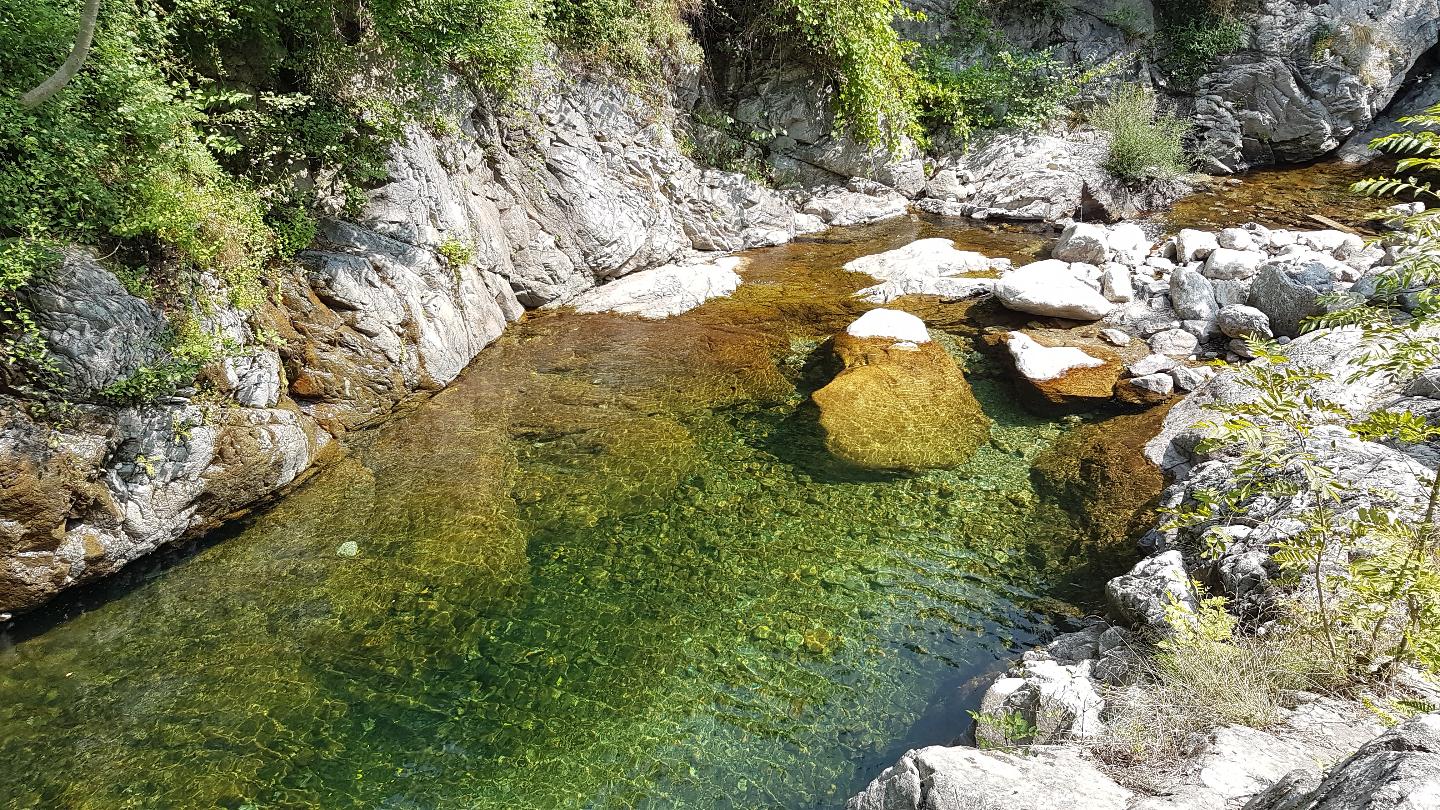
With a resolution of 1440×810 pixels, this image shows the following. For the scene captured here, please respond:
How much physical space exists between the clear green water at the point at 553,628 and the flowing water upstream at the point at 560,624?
19 mm

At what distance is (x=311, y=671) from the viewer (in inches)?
189

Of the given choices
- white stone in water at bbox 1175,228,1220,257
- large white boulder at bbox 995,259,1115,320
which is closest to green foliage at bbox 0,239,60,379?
large white boulder at bbox 995,259,1115,320

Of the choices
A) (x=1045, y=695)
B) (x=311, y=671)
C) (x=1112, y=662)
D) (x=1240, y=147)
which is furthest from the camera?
(x=1240, y=147)

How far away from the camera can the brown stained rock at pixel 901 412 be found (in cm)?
718

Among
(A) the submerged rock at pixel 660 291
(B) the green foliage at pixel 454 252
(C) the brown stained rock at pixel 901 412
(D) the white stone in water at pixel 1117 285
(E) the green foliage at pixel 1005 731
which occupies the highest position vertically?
(B) the green foliage at pixel 454 252

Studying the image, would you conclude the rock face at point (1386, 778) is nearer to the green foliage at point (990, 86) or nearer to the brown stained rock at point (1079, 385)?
the brown stained rock at point (1079, 385)

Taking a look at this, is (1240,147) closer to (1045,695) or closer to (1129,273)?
(1129,273)

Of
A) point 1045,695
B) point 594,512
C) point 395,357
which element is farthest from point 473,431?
Result: point 1045,695

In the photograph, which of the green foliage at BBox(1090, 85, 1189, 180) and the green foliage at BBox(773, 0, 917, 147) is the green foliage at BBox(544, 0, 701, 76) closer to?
the green foliage at BBox(773, 0, 917, 147)

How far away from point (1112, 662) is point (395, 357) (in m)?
7.00

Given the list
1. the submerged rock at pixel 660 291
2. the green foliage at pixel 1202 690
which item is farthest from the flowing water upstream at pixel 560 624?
the submerged rock at pixel 660 291

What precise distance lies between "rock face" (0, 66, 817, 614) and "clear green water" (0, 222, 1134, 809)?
1.59ft

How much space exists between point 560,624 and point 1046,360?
618cm

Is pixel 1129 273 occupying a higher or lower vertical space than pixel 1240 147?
lower
